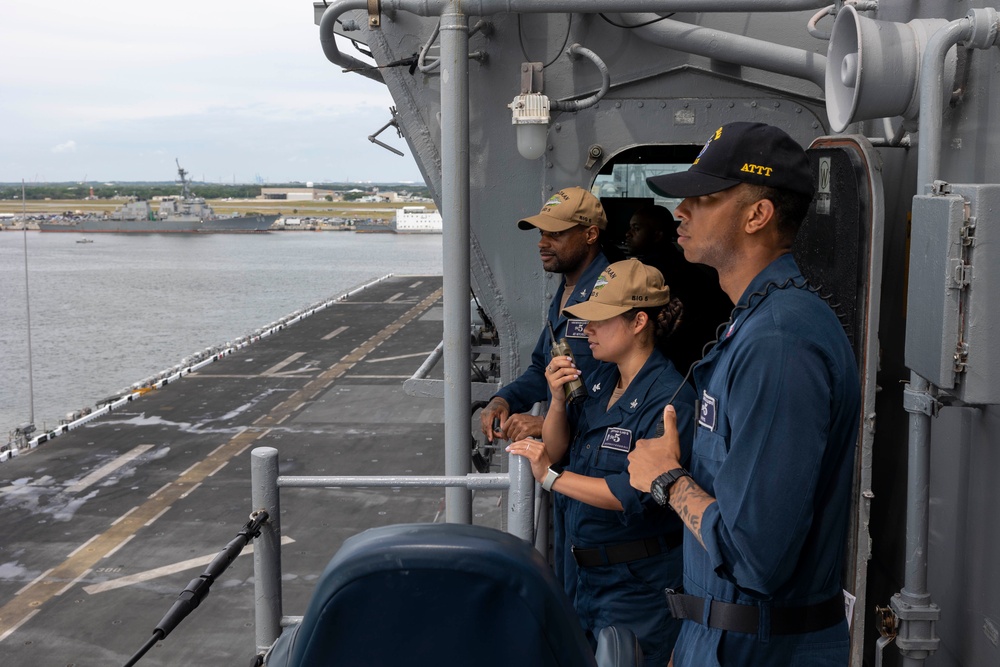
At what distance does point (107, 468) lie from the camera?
24672mm

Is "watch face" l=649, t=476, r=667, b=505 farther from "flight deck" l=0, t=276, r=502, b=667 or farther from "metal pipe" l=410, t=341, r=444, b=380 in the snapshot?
"flight deck" l=0, t=276, r=502, b=667

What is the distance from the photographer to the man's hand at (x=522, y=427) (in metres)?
3.92

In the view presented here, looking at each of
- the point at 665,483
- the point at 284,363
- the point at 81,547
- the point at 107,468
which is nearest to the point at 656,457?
the point at 665,483

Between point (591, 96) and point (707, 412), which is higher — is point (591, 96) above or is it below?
above

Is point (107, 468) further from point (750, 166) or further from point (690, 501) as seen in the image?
point (750, 166)

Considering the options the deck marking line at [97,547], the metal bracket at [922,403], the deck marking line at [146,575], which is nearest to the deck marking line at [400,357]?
the deck marking line at [97,547]

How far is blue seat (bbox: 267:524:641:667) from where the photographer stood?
1571mm

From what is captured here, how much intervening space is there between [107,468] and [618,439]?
79.5 ft

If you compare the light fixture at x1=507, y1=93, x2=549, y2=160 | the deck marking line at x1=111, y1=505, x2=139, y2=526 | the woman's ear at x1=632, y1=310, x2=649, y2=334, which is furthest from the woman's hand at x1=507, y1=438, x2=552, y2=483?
the deck marking line at x1=111, y1=505, x2=139, y2=526

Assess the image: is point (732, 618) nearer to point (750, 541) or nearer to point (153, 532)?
point (750, 541)

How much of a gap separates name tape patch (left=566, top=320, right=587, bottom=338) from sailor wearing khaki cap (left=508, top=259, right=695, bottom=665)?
837 millimetres

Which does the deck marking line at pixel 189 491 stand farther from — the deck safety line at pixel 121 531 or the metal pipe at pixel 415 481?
the metal pipe at pixel 415 481

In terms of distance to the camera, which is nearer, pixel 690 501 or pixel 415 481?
pixel 690 501

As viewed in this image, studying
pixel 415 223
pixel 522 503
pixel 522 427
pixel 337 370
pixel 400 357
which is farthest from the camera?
pixel 415 223
